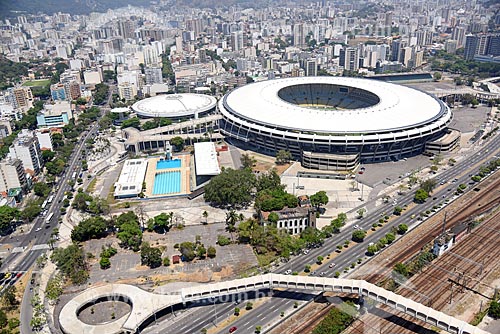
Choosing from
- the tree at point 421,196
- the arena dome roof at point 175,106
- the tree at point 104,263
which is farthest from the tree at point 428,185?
the arena dome roof at point 175,106

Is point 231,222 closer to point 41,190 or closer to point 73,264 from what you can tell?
point 73,264

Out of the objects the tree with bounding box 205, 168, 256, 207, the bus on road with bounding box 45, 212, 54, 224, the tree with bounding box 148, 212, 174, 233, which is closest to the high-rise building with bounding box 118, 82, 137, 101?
the bus on road with bounding box 45, 212, 54, 224

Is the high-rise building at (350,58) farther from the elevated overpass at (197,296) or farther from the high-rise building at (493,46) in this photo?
the elevated overpass at (197,296)

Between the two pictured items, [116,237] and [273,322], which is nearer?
[273,322]

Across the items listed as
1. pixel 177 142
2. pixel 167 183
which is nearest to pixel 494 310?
pixel 167 183

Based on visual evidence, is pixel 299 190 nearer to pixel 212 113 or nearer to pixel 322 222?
pixel 322 222

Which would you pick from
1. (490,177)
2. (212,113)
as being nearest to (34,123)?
(212,113)
